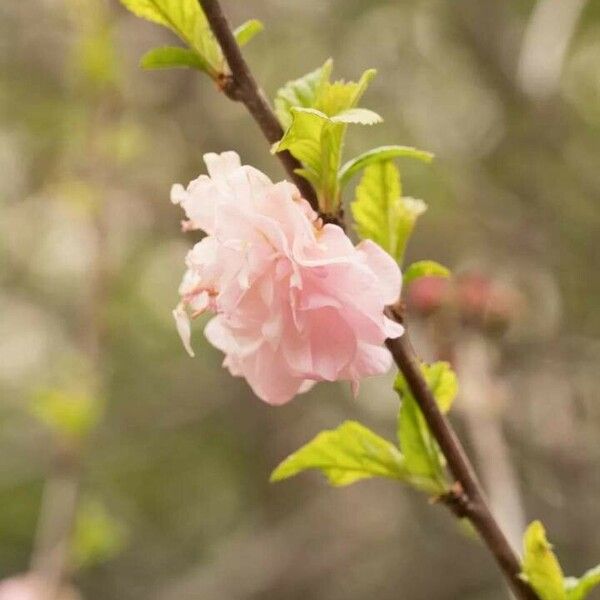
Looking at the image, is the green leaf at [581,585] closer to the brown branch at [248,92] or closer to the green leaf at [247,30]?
the brown branch at [248,92]

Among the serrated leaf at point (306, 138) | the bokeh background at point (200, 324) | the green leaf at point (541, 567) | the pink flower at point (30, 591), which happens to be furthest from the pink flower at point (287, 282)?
the pink flower at point (30, 591)

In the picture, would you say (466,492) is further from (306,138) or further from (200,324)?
(200,324)

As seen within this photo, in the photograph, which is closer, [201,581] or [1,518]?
[201,581]

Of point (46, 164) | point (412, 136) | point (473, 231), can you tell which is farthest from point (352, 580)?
point (46, 164)

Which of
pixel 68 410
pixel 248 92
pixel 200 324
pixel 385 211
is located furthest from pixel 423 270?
pixel 200 324

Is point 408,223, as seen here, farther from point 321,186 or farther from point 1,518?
point 1,518
